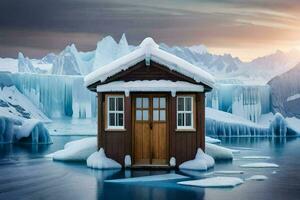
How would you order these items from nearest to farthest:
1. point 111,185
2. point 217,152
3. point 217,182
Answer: point 111,185 → point 217,182 → point 217,152

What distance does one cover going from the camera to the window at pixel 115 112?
18.6 m

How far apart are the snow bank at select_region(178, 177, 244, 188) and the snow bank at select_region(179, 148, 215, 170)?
6.99 feet

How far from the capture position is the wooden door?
18516 mm

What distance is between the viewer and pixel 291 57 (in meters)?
62.6

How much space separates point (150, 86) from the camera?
18.2m

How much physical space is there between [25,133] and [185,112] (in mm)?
18817

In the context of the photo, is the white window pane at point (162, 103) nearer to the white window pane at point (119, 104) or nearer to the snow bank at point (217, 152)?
the white window pane at point (119, 104)

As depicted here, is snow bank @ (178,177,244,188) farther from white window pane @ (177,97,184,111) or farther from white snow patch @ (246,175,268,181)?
white window pane @ (177,97,184,111)

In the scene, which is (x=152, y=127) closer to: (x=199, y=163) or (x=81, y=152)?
(x=199, y=163)

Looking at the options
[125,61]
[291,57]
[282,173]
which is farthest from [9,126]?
[291,57]

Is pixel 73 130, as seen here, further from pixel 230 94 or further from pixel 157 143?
pixel 157 143

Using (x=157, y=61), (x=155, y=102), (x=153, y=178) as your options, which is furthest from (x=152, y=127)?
(x=153, y=178)

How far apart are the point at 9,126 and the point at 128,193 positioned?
77.1ft

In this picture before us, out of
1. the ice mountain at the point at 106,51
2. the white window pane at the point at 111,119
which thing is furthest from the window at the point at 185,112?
the ice mountain at the point at 106,51
